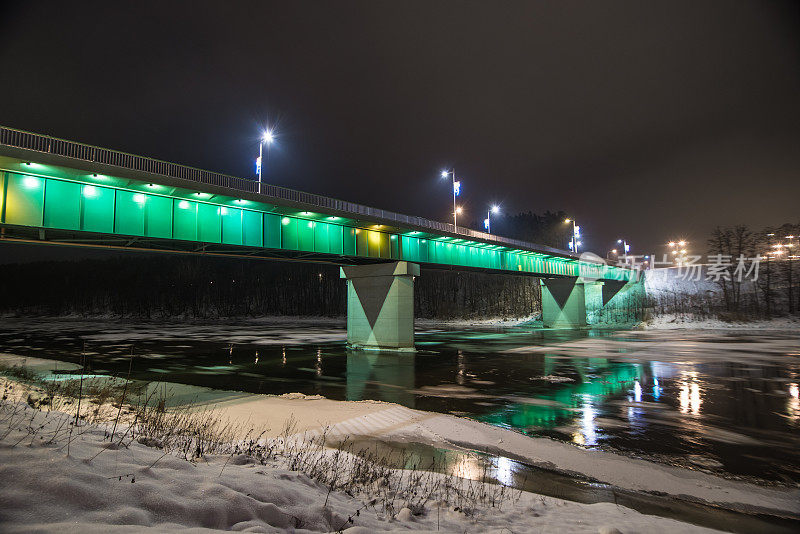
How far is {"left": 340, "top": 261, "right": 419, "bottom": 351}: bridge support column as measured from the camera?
34.6m

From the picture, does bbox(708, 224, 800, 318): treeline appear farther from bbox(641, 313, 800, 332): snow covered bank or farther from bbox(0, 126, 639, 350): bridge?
bbox(0, 126, 639, 350): bridge

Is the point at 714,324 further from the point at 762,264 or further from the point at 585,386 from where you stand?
the point at 585,386

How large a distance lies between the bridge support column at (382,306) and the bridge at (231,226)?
0.09m

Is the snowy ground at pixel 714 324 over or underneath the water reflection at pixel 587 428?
underneath

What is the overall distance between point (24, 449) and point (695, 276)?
376ft

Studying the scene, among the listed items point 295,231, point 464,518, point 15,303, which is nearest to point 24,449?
point 464,518

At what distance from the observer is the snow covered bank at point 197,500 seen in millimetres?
3664

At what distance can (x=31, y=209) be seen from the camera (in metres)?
19.6

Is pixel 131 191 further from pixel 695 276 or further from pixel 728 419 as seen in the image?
pixel 695 276

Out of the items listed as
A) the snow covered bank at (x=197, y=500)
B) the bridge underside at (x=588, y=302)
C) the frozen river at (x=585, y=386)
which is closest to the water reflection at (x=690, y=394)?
the frozen river at (x=585, y=386)

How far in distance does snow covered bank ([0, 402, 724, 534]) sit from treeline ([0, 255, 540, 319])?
282 feet

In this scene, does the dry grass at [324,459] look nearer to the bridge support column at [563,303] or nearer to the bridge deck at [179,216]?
the bridge deck at [179,216]

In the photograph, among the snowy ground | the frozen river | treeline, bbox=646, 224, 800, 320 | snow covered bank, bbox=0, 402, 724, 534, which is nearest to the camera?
snow covered bank, bbox=0, 402, 724, 534

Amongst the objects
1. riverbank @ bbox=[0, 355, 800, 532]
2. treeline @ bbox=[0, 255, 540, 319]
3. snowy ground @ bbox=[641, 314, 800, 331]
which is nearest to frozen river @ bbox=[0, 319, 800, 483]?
riverbank @ bbox=[0, 355, 800, 532]
